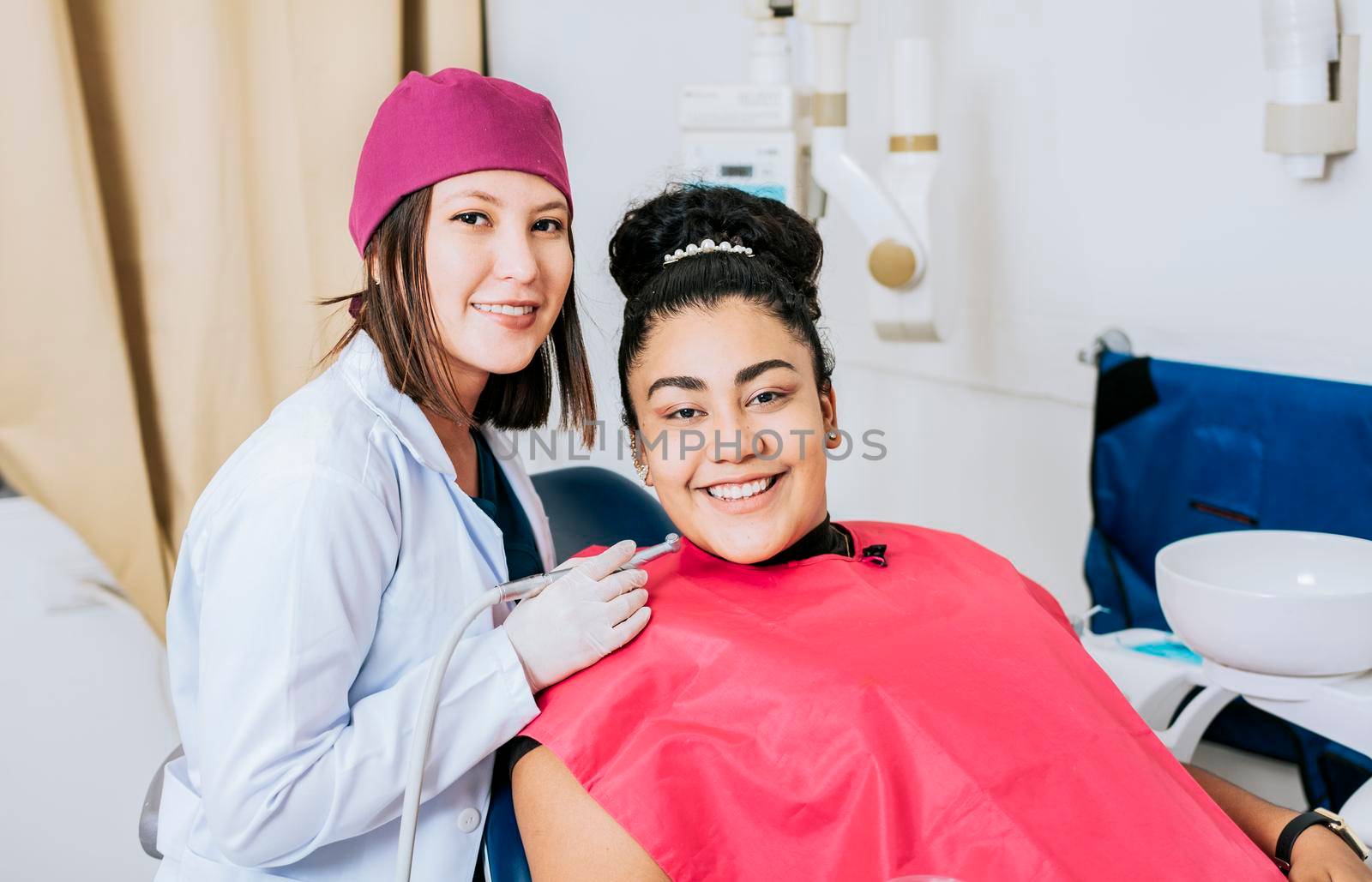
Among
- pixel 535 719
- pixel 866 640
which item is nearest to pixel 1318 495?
pixel 866 640

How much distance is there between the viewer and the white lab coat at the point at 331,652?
3.07ft

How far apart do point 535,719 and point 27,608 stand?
1.08 meters

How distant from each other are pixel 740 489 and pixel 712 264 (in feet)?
0.77

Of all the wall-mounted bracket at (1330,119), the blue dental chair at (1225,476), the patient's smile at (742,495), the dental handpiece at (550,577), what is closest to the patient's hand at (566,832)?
the dental handpiece at (550,577)

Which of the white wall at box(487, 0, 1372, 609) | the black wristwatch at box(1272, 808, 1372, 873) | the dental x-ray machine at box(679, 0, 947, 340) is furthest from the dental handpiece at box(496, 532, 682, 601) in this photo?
A: the dental x-ray machine at box(679, 0, 947, 340)

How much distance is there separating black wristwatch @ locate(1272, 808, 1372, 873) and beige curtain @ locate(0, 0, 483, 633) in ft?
4.16

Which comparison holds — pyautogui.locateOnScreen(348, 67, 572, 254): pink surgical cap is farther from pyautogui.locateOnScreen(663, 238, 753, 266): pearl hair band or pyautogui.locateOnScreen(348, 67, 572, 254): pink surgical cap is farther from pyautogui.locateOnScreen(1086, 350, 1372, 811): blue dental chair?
pyautogui.locateOnScreen(1086, 350, 1372, 811): blue dental chair

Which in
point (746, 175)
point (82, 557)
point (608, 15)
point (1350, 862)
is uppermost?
point (608, 15)

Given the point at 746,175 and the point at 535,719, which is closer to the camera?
the point at 535,719

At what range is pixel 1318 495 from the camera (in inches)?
56.8

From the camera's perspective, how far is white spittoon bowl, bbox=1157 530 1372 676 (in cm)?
113

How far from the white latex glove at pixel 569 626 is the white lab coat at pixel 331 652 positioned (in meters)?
0.02

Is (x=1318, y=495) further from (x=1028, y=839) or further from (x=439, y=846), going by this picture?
(x=439, y=846)

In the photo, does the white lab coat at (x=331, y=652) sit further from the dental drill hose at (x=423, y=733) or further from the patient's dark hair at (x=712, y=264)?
the patient's dark hair at (x=712, y=264)
